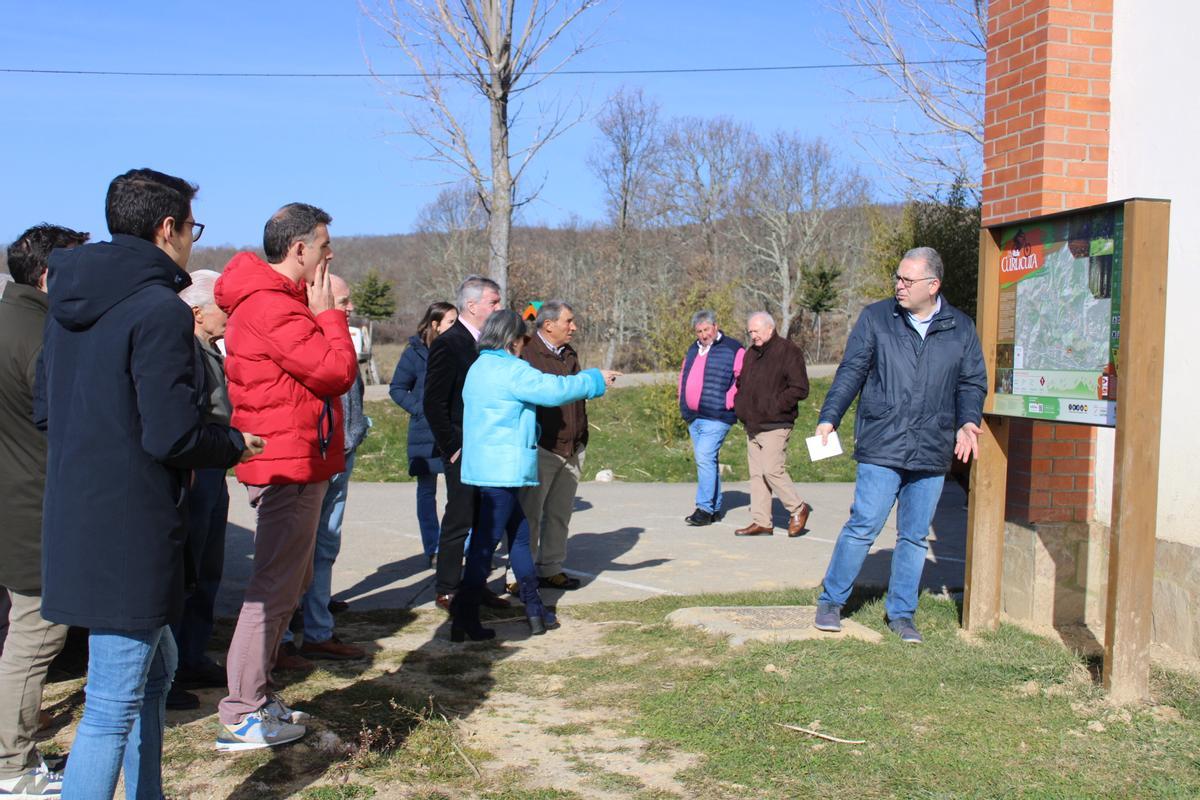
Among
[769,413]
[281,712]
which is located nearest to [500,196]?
[769,413]

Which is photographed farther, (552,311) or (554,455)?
(552,311)

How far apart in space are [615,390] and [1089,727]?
18282mm

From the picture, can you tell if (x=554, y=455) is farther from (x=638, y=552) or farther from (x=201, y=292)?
(x=201, y=292)

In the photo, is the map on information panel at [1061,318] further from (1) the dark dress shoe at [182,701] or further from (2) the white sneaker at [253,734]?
(1) the dark dress shoe at [182,701]

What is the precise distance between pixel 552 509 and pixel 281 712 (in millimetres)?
3114

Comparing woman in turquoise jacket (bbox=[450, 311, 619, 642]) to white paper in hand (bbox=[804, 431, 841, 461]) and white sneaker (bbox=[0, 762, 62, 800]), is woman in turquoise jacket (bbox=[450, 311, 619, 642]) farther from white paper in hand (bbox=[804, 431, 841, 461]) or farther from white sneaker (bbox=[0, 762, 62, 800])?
white sneaker (bbox=[0, 762, 62, 800])

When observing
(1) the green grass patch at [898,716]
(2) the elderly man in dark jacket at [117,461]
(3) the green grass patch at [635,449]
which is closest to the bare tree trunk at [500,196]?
(3) the green grass patch at [635,449]

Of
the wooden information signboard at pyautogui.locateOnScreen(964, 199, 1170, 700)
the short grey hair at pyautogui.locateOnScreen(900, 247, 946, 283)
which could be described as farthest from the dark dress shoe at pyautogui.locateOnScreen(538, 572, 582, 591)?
the short grey hair at pyautogui.locateOnScreen(900, 247, 946, 283)

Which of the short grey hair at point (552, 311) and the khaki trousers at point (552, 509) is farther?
the short grey hair at point (552, 311)

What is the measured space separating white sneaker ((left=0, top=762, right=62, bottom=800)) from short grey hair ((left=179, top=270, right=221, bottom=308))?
1836mm

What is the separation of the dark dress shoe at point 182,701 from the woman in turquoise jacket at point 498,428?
1502 mm

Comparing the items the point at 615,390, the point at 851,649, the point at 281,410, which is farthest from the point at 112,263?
the point at 615,390

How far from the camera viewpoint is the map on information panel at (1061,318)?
15.4ft

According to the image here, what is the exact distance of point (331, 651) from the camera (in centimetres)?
546
